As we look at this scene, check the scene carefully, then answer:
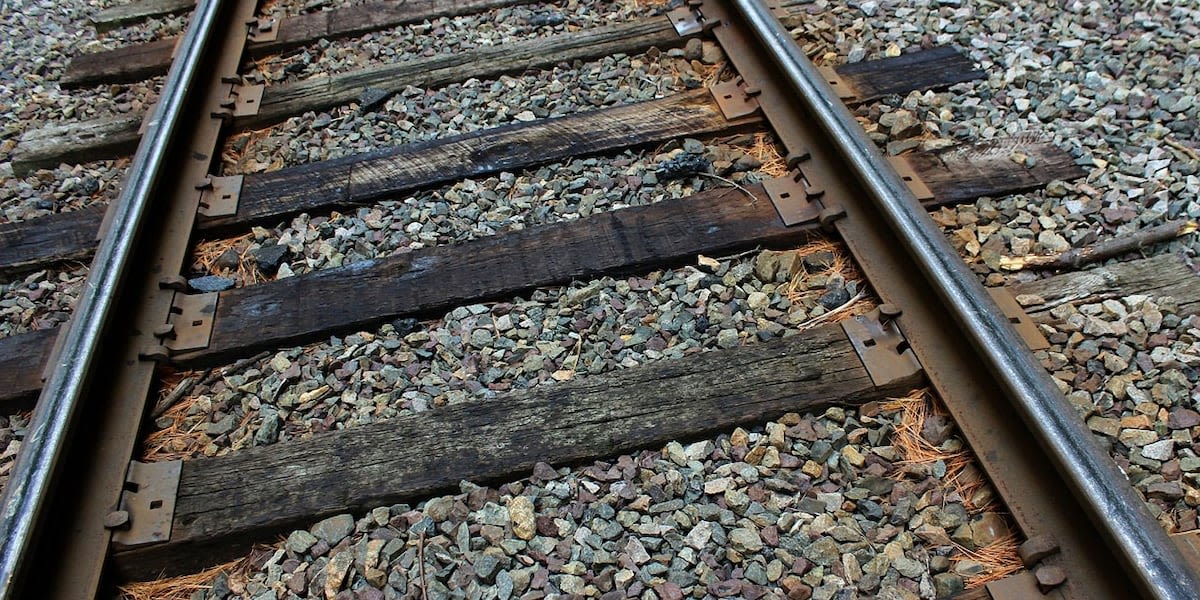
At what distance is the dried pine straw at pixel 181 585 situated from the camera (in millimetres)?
2047

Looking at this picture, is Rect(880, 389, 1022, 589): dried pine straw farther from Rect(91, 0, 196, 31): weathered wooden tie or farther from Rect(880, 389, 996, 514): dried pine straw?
→ Rect(91, 0, 196, 31): weathered wooden tie

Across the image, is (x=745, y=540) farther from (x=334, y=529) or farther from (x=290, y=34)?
(x=290, y=34)

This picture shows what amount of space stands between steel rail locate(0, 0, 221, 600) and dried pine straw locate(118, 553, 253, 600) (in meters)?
0.25

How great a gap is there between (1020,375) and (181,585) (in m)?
1.93

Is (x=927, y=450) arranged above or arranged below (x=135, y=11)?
below

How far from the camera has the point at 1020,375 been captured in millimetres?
1993

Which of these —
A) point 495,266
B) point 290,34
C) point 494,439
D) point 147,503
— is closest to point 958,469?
point 494,439

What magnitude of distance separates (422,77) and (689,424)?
2051mm

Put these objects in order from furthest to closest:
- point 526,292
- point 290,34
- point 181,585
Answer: point 290,34, point 526,292, point 181,585

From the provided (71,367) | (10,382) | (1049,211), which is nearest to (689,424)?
(1049,211)

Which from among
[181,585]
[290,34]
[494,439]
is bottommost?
[181,585]

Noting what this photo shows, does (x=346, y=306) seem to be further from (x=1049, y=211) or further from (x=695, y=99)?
(x=1049, y=211)

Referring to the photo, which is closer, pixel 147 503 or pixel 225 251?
pixel 147 503

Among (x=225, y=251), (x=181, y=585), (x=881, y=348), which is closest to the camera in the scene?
(x=181, y=585)
